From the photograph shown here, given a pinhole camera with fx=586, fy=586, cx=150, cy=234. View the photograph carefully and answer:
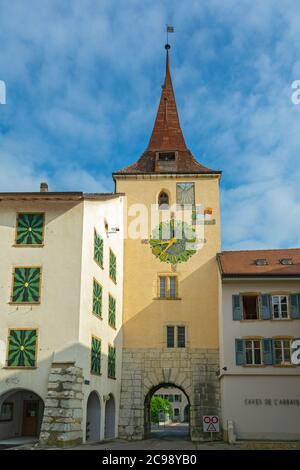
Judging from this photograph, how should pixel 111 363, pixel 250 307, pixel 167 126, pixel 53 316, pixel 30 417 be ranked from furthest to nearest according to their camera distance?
1. pixel 167 126
2. pixel 250 307
3. pixel 111 363
4. pixel 30 417
5. pixel 53 316

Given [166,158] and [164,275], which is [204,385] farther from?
[166,158]

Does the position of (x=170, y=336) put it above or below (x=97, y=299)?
below

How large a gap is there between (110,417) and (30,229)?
440 inches

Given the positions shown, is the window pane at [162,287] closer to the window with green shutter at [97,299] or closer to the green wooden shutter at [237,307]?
the green wooden shutter at [237,307]

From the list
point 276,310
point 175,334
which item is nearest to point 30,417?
point 175,334

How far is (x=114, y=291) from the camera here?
1210 inches

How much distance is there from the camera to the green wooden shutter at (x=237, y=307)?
29953mm

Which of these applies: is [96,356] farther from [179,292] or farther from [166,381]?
[179,292]

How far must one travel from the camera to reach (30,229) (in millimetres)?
24516

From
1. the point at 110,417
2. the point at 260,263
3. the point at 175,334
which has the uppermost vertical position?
the point at 260,263

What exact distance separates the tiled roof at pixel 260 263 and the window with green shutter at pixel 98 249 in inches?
266

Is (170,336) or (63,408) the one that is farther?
(170,336)

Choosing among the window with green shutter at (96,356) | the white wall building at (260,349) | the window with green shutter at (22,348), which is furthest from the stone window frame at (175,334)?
the window with green shutter at (22,348)
